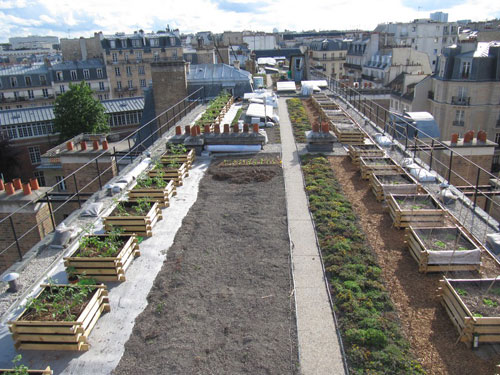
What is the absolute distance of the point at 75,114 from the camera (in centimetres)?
4722

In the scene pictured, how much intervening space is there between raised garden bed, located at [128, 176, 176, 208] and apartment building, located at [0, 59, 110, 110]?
163ft

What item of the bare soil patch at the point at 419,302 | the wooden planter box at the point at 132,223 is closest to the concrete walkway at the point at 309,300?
the bare soil patch at the point at 419,302

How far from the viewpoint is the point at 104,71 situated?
68.0 metres

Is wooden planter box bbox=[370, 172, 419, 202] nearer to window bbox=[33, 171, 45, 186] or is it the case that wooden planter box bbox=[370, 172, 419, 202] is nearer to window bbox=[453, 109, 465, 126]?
window bbox=[453, 109, 465, 126]

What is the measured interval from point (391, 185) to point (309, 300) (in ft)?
22.3

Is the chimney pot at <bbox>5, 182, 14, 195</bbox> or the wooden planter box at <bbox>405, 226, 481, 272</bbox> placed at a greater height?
the wooden planter box at <bbox>405, 226, 481, 272</bbox>

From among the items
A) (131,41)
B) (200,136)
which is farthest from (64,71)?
(200,136)

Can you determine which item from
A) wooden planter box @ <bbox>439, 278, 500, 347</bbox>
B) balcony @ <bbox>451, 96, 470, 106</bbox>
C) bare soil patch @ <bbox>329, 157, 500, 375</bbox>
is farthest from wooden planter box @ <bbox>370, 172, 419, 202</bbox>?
balcony @ <bbox>451, 96, 470, 106</bbox>

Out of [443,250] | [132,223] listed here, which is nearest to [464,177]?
[443,250]

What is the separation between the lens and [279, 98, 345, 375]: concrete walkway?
7824 millimetres

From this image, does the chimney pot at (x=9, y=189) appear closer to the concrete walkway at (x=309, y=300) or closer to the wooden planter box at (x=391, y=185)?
the concrete walkway at (x=309, y=300)

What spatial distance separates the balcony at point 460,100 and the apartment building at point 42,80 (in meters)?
48.0

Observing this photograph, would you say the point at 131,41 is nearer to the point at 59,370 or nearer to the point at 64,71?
the point at 64,71

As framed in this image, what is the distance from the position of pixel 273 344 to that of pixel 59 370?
4.20 meters
